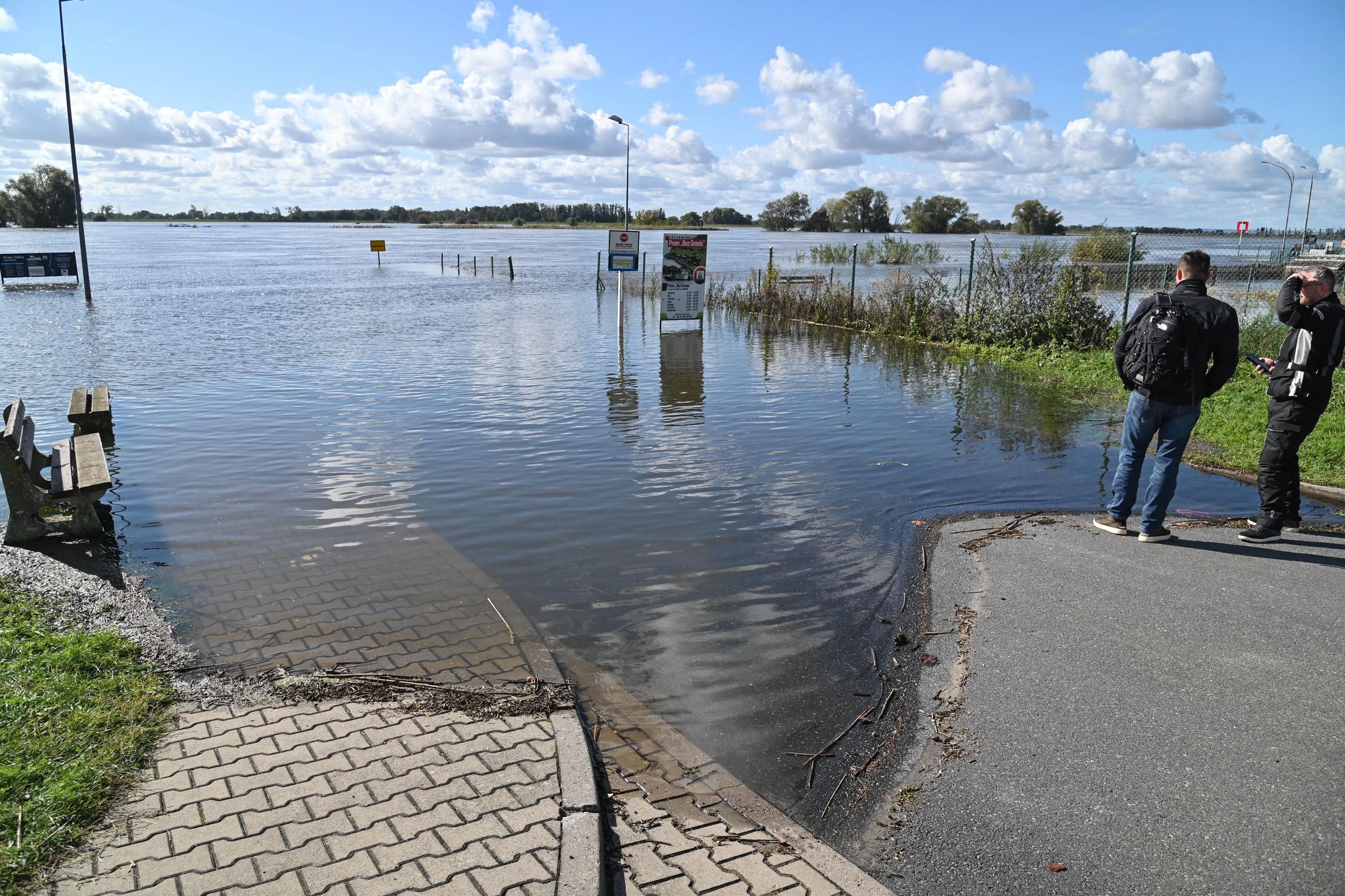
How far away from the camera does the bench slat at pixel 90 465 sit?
6.66 m

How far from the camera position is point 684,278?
21781 millimetres

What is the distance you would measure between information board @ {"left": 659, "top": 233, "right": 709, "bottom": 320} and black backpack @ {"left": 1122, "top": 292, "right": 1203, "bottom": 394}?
15355 mm

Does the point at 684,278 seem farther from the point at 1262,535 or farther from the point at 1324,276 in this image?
the point at 1262,535

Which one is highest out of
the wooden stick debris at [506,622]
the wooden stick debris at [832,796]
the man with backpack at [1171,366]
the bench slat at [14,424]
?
the man with backpack at [1171,366]

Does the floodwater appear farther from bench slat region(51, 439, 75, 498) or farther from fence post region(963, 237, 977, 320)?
fence post region(963, 237, 977, 320)

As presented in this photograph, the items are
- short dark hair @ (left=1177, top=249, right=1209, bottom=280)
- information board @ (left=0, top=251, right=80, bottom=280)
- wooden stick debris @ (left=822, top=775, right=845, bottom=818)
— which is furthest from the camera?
information board @ (left=0, top=251, right=80, bottom=280)

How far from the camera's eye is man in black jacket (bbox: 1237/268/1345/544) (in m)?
6.89

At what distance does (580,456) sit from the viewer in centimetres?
994

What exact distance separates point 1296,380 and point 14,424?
1022 centimetres

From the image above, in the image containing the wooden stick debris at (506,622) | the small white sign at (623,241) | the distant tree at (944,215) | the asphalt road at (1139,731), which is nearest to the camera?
the asphalt road at (1139,731)

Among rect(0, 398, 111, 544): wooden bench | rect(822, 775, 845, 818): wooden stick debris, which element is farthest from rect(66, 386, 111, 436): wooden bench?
rect(822, 775, 845, 818): wooden stick debris

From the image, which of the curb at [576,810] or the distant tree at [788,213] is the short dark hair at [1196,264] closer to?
the curb at [576,810]

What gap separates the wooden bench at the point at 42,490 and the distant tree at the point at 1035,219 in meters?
64.6

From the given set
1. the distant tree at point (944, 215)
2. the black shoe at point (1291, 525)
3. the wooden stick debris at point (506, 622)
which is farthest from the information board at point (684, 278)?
the distant tree at point (944, 215)
